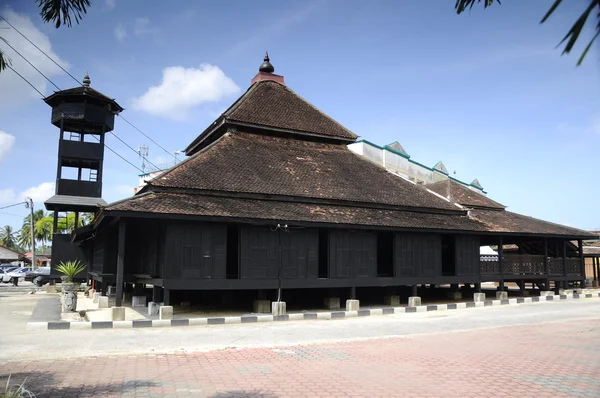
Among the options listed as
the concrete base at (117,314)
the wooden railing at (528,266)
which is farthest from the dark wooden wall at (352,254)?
the concrete base at (117,314)

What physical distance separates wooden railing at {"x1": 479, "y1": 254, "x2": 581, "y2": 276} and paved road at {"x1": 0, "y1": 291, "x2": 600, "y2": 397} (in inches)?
323

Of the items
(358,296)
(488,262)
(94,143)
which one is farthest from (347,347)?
(94,143)

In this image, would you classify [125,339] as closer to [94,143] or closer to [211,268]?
[211,268]

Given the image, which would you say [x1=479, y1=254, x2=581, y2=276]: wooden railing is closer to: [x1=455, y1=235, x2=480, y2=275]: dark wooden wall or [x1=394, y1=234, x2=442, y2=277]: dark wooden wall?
[x1=455, y1=235, x2=480, y2=275]: dark wooden wall

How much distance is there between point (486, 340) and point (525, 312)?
7.10m

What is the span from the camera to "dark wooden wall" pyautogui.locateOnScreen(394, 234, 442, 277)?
1764 cm

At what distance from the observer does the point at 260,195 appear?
1583cm

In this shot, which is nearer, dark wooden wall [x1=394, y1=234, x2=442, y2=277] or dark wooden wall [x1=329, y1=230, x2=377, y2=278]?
dark wooden wall [x1=329, y1=230, x2=377, y2=278]

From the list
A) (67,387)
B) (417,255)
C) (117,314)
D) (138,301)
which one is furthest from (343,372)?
(138,301)

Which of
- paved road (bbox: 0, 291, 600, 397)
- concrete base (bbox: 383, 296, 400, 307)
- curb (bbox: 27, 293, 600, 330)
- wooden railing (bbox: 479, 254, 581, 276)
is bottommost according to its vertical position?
paved road (bbox: 0, 291, 600, 397)

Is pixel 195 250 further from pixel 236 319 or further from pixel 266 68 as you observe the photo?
pixel 266 68

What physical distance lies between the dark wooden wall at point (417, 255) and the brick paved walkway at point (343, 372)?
25.4 feet

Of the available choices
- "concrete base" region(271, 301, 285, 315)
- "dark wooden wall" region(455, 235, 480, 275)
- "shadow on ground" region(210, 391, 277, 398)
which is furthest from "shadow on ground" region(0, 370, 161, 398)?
"dark wooden wall" region(455, 235, 480, 275)

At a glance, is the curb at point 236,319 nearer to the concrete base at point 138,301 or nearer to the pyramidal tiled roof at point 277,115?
the concrete base at point 138,301
